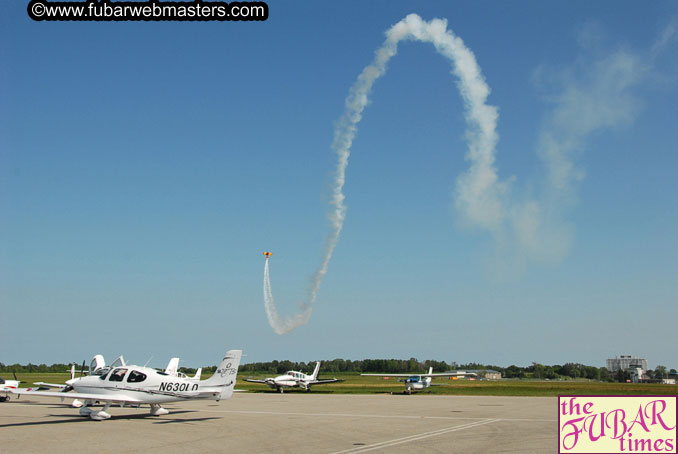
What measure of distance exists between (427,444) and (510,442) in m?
2.71

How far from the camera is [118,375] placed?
2483cm

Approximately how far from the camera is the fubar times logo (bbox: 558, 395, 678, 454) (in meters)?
9.34

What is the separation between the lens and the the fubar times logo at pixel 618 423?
368 inches

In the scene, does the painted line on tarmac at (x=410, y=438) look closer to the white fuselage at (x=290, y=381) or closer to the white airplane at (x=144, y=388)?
the white airplane at (x=144, y=388)

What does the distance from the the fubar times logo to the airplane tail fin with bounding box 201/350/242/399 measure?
18.2m

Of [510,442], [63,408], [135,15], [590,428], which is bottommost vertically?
[63,408]

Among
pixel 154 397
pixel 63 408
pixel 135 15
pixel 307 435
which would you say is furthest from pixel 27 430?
pixel 135 15

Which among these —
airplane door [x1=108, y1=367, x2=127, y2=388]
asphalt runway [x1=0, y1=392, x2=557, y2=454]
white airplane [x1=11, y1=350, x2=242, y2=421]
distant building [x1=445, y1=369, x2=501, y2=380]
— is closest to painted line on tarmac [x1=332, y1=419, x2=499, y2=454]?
asphalt runway [x1=0, y1=392, x2=557, y2=454]

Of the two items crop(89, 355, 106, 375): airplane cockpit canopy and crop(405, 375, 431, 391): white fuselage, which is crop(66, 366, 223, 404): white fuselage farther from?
crop(405, 375, 431, 391): white fuselage

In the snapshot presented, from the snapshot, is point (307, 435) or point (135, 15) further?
point (135, 15)

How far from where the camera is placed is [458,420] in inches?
987

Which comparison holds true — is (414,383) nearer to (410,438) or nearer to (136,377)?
(136,377)

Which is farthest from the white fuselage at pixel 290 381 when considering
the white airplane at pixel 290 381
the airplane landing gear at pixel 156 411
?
the airplane landing gear at pixel 156 411

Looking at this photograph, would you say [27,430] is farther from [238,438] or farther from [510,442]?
[510,442]
